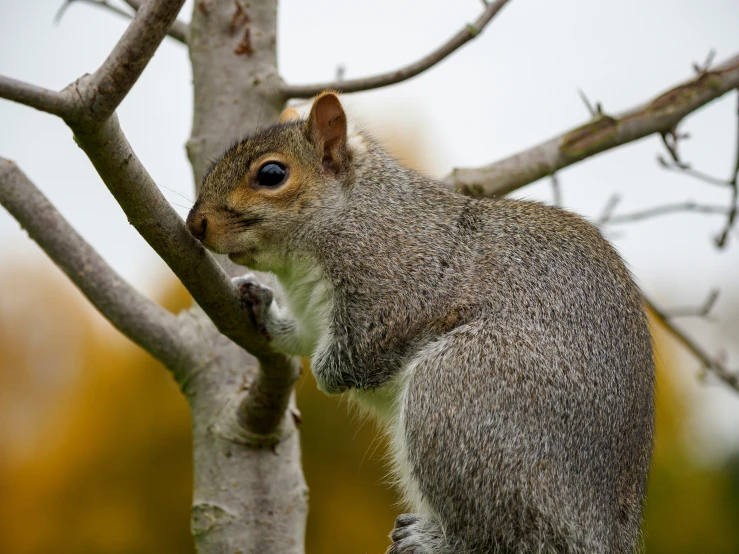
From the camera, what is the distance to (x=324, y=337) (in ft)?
11.5

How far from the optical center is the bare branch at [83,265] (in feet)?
12.0

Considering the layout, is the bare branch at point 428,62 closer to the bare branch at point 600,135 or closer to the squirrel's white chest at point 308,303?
the bare branch at point 600,135

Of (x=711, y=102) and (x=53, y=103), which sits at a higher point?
(x=711, y=102)

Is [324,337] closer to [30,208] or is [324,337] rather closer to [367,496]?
[30,208]

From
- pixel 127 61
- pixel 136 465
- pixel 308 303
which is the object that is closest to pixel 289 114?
pixel 308 303

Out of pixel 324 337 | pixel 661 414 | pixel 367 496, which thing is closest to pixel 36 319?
pixel 367 496

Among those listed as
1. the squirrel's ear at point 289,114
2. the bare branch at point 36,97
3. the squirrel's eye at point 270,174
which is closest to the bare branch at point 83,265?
the squirrel's eye at point 270,174

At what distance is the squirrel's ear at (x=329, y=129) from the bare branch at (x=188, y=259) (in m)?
0.80

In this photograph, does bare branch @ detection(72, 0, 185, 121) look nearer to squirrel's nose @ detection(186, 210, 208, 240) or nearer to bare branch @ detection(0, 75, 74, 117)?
bare branch @ detection(0, 75, 74, 117)

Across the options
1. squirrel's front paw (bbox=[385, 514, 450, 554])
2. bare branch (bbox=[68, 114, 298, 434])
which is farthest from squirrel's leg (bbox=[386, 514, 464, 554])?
bare branch (bbox=[68, 114, 298, 434])

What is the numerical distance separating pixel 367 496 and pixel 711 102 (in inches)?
329

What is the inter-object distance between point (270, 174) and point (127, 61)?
1337 millimetres

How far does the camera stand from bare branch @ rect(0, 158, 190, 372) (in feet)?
12.0

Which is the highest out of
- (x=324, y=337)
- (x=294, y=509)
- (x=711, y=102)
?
(x=711, y=102)
